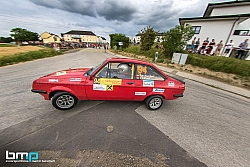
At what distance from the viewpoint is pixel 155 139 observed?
2.21m

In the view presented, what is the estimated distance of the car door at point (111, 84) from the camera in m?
2.73

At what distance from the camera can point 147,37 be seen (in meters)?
18.6

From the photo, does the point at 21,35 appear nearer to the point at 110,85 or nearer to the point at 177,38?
the point at 177,38

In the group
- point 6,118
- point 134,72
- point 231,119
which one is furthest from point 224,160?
point 6,118

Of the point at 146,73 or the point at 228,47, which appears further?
the point at 228,47

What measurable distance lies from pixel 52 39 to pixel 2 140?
3081 inches

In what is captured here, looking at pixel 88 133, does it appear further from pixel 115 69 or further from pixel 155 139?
pixel 115 69

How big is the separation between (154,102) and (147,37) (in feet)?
60.8


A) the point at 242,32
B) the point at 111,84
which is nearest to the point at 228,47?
the point at 242,32

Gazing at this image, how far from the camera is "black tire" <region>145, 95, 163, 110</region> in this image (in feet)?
10.2

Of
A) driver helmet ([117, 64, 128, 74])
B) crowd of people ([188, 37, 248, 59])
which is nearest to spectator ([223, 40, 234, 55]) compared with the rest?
crowd of people ([188, 37, 248, 59])

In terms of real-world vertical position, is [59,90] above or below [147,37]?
below

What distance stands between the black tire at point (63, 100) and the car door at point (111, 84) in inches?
20.4

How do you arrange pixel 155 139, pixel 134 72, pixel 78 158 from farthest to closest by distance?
pixel 134 72 < pixel 155 139 < pixel 78 158
